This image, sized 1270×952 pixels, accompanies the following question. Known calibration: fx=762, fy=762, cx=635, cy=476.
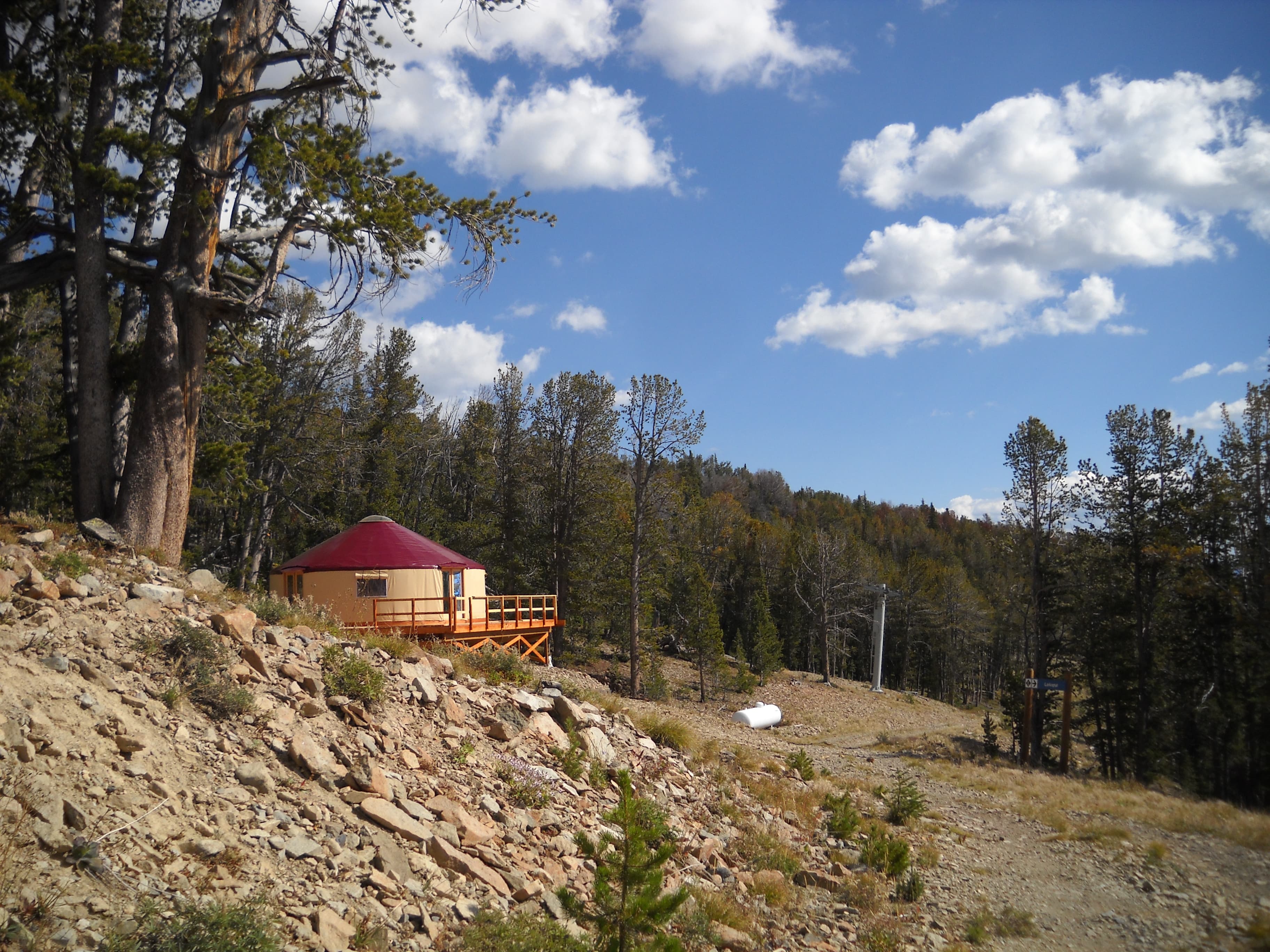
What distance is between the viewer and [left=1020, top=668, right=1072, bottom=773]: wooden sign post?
21422mm

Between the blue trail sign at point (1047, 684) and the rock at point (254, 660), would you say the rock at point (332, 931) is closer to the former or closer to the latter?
the rock at point (254, 660)

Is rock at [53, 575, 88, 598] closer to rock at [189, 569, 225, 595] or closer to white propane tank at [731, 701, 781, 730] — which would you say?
rock at [189, 569, 225, 595]

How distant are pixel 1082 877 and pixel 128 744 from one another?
1049cm

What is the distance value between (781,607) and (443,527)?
34.6 metres

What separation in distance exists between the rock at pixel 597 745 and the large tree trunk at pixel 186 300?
5.76m

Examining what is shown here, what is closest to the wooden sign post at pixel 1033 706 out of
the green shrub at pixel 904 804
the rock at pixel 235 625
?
the green shrub at pixel 904 804

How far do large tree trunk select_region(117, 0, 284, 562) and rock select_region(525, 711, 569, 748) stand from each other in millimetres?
5119

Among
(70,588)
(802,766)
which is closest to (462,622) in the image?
(802,766)

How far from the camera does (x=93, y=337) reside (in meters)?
10.3

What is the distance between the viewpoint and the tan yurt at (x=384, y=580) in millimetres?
18656

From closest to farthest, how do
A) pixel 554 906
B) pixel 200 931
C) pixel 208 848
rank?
pixel 200 931 → pixel 208 848 → pixel 554 906

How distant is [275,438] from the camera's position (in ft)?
83.6

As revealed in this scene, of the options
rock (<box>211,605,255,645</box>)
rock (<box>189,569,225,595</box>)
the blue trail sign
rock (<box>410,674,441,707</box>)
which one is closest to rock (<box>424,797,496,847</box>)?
rock (<box>410,674,441,707</box>)

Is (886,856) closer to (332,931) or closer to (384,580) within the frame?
(332,931)
